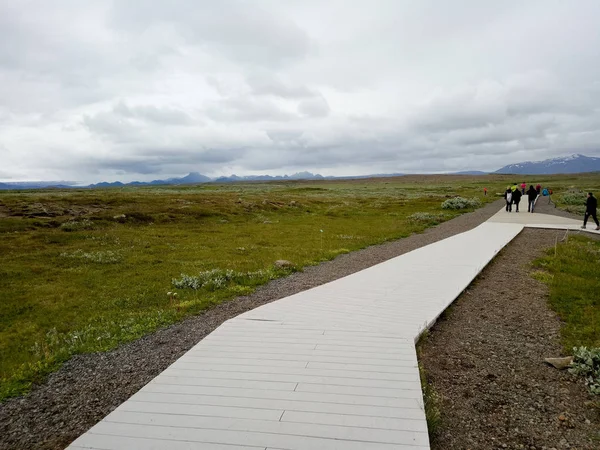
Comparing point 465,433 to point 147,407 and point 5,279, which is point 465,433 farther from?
point 5,279

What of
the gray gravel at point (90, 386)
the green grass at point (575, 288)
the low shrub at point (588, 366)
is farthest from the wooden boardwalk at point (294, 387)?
the green grass at point (575, 288)

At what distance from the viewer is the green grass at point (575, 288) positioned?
8.90 metres

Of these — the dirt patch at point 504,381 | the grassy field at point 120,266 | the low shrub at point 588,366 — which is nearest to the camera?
the dirt patch at point 504,381

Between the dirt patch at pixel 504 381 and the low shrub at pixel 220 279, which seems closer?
the dirt patch at pixel 504 381

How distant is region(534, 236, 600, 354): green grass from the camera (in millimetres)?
→ 8898

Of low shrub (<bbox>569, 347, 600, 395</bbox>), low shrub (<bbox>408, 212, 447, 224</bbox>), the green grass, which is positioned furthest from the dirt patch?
low shrub (<bbox>408, 212, 447, 224</bbox>)

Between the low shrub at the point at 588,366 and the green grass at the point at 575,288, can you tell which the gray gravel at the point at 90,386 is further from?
the green grass at the point at 575,288

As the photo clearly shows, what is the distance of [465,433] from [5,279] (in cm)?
1935

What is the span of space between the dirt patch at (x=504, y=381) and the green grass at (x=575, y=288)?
1.20ft

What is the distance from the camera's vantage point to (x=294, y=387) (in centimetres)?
616

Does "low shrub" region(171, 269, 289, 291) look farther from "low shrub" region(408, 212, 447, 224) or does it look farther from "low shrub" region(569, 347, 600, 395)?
"low shrub" region(408, 212, 447, 224)

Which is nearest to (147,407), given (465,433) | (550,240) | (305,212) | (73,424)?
(73,424)

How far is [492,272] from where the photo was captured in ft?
49.4

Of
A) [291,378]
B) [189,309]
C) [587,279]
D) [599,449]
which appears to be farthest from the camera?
[587,279]
